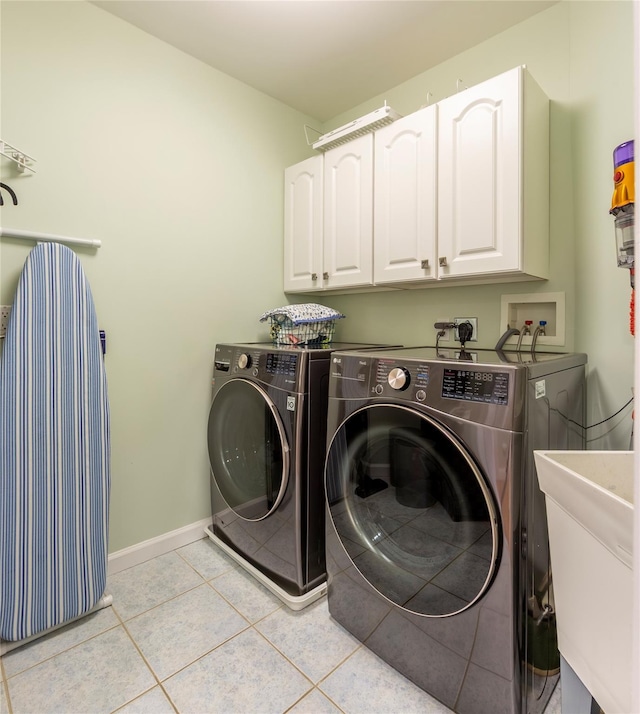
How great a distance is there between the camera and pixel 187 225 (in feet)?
6.39

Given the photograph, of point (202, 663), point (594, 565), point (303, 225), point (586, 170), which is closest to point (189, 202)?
point (303, 225)

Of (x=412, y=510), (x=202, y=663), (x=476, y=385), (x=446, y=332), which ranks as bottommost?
(x=202, y=663)

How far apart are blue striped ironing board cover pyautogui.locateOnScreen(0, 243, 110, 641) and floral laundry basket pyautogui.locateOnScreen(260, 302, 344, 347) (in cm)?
82

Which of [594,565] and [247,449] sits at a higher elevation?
[594,565]

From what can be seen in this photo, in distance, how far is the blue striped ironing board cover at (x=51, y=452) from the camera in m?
1.35

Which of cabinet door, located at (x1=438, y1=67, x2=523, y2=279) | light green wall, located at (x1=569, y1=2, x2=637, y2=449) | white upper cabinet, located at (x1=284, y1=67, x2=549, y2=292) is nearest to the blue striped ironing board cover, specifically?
white upper cabinet, located at (x1=284, y1=67, x2=549, y2=292)

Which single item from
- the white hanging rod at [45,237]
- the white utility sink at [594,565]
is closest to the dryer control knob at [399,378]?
the white utility sink at [594,565]

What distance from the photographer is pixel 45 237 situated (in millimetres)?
1495

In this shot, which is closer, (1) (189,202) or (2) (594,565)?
(2) (594,565)

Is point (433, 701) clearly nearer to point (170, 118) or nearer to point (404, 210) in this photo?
point (404, 210)

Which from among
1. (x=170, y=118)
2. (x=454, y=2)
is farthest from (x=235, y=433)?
(x=454, y=2)

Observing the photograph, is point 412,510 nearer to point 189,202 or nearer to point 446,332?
point 446,332

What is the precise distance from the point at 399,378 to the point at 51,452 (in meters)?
1.31

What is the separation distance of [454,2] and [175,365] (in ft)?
6.67
